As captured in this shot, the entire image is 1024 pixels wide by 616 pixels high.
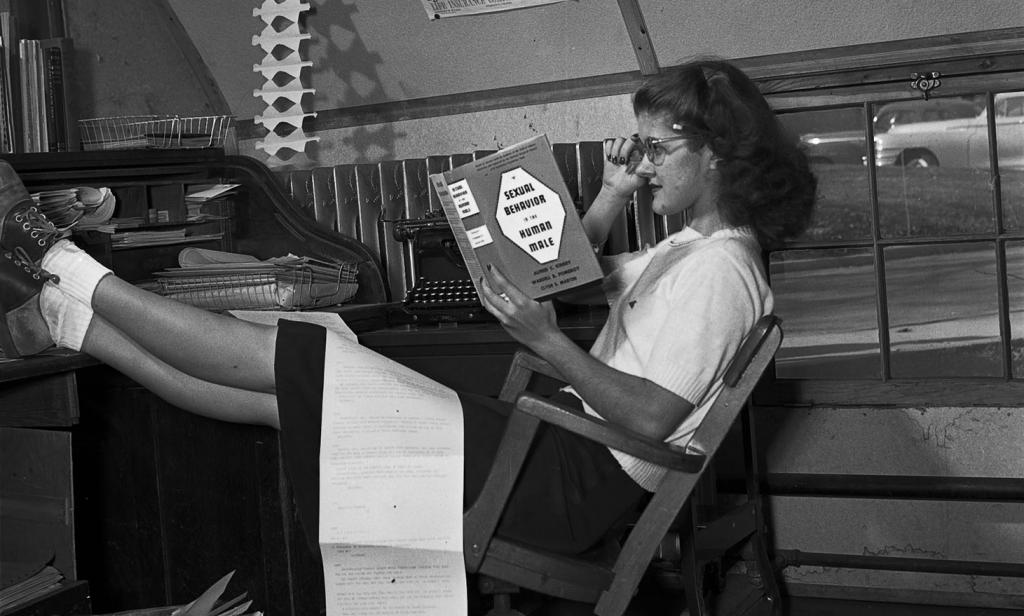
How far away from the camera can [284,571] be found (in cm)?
227

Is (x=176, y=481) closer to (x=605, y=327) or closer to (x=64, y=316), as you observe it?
(x=64, y=316)

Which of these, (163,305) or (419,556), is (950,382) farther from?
(163,305)

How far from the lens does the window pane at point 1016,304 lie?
2906 millimetres

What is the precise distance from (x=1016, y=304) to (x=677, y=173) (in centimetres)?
140

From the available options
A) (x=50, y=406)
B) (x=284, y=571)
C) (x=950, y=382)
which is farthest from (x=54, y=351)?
(x=950, y=382)

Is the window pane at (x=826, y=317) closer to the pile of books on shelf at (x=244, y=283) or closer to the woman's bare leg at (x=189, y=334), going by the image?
the pile of books on shelf at (x=244, y=283)

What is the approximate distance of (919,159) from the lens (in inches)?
136

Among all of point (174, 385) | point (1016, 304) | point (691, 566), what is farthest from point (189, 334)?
point (1016, 304)

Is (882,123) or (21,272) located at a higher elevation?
(882,123)

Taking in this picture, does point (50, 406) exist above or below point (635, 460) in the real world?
above

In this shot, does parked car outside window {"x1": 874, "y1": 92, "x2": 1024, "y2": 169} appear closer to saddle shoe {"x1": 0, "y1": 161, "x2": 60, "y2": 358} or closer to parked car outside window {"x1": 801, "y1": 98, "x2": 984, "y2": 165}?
parked car outside window {"x1": 801, "y1": 98, "x2": 984, "y2": 165}

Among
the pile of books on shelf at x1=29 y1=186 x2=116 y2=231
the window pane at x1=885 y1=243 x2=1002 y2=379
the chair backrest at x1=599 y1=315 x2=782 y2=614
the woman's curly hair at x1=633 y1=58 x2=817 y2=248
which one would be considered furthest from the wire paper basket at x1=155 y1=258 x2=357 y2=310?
the window pane at x1=885 y1=243 x2=1002 y2=379

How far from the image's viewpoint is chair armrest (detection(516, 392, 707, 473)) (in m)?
1.71

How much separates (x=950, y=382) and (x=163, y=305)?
6.75ft
